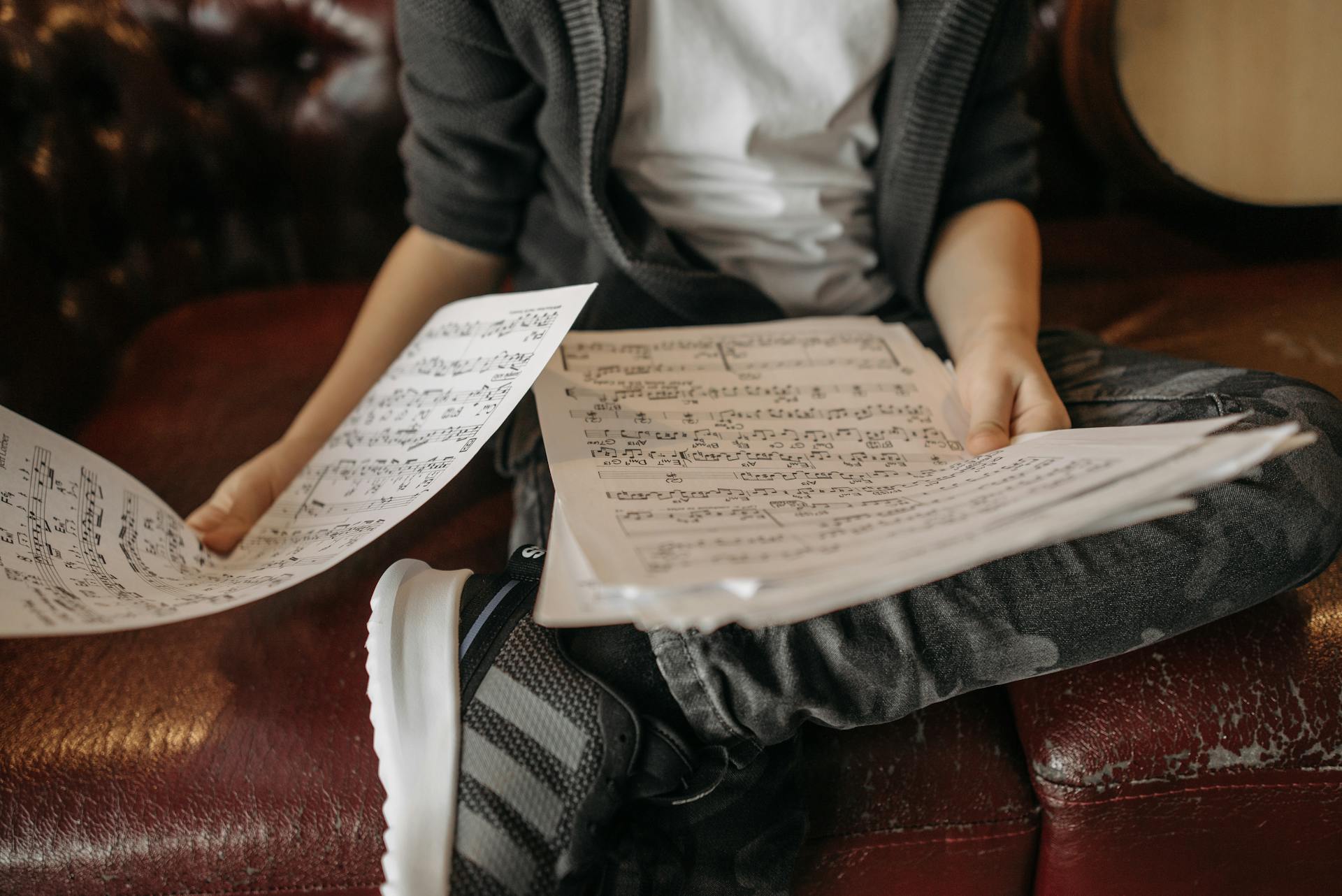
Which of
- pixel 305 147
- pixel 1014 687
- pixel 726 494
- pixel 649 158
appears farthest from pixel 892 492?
pixel 305 147

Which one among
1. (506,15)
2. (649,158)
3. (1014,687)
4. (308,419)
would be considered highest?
(506,15)

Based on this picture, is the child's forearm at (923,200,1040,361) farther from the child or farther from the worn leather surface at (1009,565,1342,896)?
the worn leather surface at (1009,565,1342,896)

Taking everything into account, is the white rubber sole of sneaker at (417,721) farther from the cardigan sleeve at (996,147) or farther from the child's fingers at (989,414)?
the cardigan sleeve at (996,147)

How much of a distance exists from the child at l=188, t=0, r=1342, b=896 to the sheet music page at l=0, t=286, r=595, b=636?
5cm

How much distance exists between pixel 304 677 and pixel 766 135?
465 mm

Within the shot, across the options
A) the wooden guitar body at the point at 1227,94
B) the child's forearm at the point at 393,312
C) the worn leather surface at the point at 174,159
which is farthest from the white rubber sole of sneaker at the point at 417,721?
the wooden guitar body at the point at 1227,94

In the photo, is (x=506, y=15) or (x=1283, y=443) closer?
(x=1283, y=443)

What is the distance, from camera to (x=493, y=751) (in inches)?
15.5

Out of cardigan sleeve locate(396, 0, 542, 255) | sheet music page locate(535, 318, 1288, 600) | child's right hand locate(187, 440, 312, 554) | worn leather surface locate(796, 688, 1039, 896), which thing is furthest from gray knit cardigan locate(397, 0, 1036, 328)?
worn leather surface locate(796, 688, 1039, 896)

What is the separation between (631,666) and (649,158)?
388mm

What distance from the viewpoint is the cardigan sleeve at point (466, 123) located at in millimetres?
617

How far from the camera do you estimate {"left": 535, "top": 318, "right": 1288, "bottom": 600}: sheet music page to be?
0.31 metres

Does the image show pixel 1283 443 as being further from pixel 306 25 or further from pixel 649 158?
pixel 306 25

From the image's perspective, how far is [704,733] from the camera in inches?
16.7
